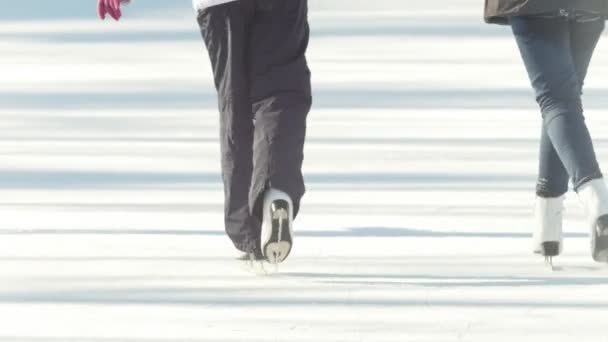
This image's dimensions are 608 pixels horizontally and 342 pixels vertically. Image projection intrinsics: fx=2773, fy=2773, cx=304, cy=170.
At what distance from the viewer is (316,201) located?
404 inches

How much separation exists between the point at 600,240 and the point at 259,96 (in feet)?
3.78

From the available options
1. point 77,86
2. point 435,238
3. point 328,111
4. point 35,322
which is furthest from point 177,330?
point 77,86

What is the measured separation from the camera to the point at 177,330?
7.55 meters

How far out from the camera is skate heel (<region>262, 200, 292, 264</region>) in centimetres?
829

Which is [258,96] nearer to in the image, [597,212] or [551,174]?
[551,174]

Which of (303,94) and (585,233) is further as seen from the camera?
(585,233)

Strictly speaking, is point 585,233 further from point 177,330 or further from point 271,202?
point 177,330

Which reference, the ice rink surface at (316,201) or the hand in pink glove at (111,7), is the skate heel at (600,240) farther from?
the hand in pink glove at (111,7)

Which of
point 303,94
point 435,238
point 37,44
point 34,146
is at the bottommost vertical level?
point 37,44

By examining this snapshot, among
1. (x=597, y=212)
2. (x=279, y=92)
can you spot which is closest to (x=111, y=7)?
(x=279, y=92)

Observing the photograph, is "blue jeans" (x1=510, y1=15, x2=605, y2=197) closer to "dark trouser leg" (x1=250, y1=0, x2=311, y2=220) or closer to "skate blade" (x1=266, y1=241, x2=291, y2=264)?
"dark trouser leg" (x1=250, y1=0, x2=311, y2=220)

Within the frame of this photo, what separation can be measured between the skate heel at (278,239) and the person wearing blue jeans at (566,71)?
0.87 metres

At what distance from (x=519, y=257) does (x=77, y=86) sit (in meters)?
6.02

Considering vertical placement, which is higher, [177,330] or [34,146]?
[177,330]
